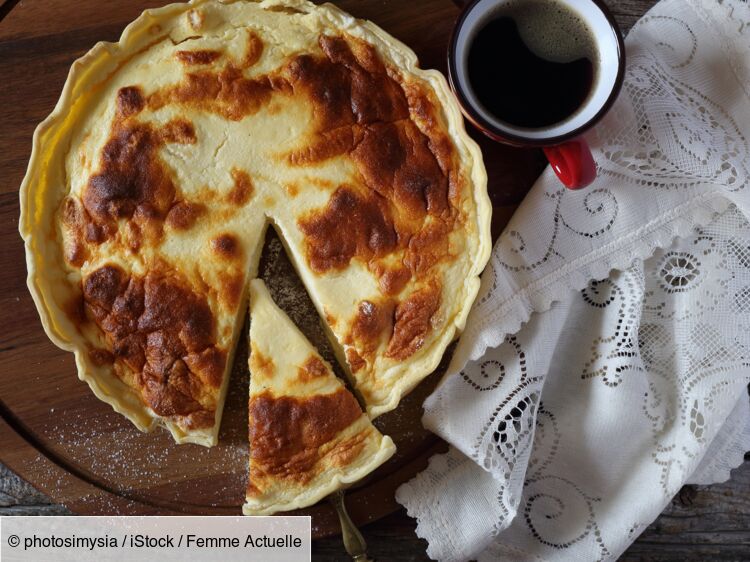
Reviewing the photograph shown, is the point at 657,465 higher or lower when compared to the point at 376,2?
lower

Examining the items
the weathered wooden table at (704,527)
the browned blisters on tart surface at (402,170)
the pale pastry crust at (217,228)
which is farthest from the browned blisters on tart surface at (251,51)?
the weathered wooden table at (704,527)

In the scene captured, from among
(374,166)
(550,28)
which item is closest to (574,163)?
(550,28)

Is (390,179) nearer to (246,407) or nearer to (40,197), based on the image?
(246,407)

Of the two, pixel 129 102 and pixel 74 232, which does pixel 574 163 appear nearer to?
pixel 129 102

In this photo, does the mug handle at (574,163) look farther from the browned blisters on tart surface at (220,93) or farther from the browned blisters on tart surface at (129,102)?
the browned blisters on tart surface at (129,102)

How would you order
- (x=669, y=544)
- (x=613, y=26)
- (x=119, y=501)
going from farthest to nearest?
1. (x=669, y=544)
2. (x=119, y=501)
3. (x=613, y=26)

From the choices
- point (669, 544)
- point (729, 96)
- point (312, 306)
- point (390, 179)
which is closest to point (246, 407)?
point (312, 306)

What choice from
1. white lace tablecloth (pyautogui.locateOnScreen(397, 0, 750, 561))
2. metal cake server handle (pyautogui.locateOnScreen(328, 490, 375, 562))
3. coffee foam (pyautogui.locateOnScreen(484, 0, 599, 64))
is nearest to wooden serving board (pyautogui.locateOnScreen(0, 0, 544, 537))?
metal cake server handle (pyautogui.locateOnScreen(328, 490, 375, 562))

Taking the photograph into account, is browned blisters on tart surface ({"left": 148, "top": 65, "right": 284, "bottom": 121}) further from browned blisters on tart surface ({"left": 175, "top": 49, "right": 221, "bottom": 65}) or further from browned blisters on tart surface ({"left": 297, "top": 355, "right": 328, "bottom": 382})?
browned blisters on tart surface ({"left": 297, "top": 355, "right": 328, "bottom": 382})
